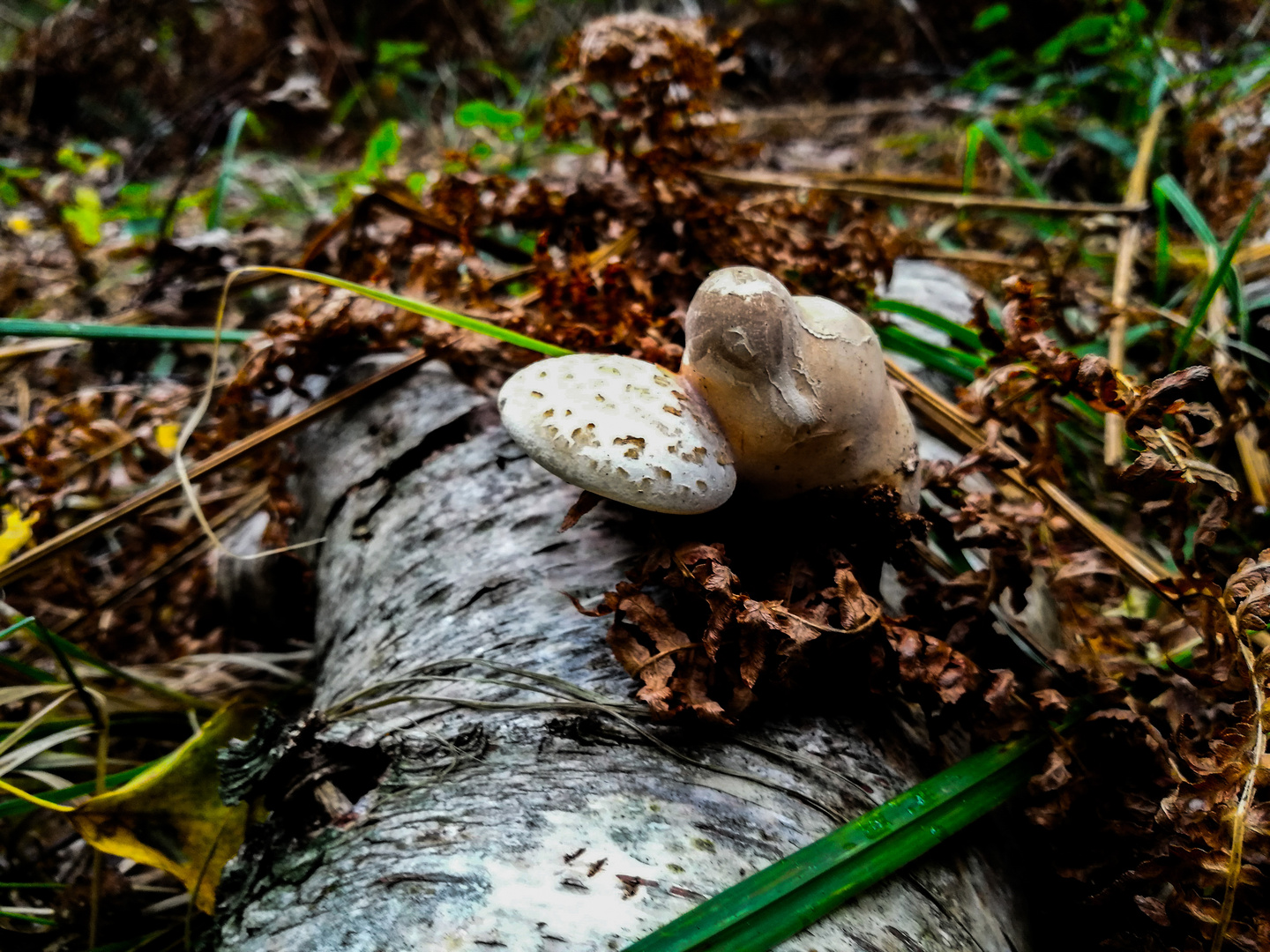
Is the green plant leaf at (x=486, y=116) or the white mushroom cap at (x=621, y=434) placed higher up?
the green plant leaf at (x=486, y=116)

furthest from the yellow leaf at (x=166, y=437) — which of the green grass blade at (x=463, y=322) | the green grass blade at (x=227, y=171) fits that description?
the green grass blade at (x=227, y=171)

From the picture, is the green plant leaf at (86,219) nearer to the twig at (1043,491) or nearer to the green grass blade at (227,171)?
the green grass blade at (227,171)

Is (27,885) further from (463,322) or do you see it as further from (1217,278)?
(1217,278)

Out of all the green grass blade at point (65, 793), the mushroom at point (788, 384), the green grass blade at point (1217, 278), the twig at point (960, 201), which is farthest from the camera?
the twig at point (960, 201)

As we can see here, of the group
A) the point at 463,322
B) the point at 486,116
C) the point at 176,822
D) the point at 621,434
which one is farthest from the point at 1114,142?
the point at 176,822

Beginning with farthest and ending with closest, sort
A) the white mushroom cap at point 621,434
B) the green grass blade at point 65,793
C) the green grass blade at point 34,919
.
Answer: the green grass blade at point 65,793
the green grass blade at point 34,919
the white mushroom cap at point 621,434

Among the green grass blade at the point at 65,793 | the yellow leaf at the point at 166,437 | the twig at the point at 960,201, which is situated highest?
the twig at the point at 960,201

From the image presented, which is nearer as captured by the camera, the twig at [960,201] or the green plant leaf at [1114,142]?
the twig at [960,201]

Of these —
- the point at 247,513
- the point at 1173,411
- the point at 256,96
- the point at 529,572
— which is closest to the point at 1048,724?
the point at 1173,411
